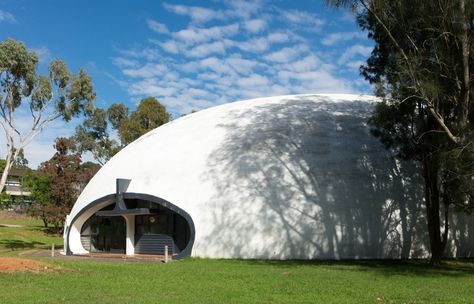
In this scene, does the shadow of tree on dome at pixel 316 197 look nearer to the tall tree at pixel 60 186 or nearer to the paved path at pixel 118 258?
the paved path at pixel 118 258

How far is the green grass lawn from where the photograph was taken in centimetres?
1047

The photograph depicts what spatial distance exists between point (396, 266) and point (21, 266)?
Answer: 11714 mm

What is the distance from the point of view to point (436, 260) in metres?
18.8

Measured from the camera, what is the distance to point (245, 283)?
42.1ft

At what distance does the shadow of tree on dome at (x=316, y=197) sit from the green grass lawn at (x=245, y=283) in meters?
1.50

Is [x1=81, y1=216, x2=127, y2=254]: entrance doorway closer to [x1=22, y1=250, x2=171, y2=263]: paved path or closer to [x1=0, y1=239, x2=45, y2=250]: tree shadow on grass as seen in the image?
[x1=22, y1=250, x2=171, y2=263]: paved path

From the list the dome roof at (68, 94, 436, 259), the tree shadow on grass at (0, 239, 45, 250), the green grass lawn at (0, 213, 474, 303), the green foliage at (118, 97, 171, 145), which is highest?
the green foliage at (118, 97, 171, 145)

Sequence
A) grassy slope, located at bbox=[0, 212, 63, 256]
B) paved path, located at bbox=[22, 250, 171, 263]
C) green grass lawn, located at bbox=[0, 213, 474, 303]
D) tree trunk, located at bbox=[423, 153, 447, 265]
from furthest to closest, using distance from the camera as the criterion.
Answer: grassy slope, located at bbox=[0, 212, 63, 256], paved path, located at bbox=[22, 250, 171, 263], tree trunk, located at bbox=[423, 153, 447, 265], green grass lawn, located at bbox=[0, 213, 474, 303]

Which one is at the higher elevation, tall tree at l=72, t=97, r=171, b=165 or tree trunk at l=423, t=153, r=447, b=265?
tall tree at l=72, t=97, r=171, b=165

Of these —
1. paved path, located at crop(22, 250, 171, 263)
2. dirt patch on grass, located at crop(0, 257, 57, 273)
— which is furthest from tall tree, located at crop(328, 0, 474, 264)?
dirt patch on grass, located at crop(0, 257, 57, 273)

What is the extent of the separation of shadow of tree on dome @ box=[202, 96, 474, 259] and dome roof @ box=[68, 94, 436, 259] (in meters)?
0.04

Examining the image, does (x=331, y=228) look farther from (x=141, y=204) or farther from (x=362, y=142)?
(x=141, y=204)

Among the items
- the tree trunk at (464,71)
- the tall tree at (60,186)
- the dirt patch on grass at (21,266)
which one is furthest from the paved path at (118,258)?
the tall tree at (60,186)

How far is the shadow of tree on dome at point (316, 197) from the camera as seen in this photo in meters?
19.6
